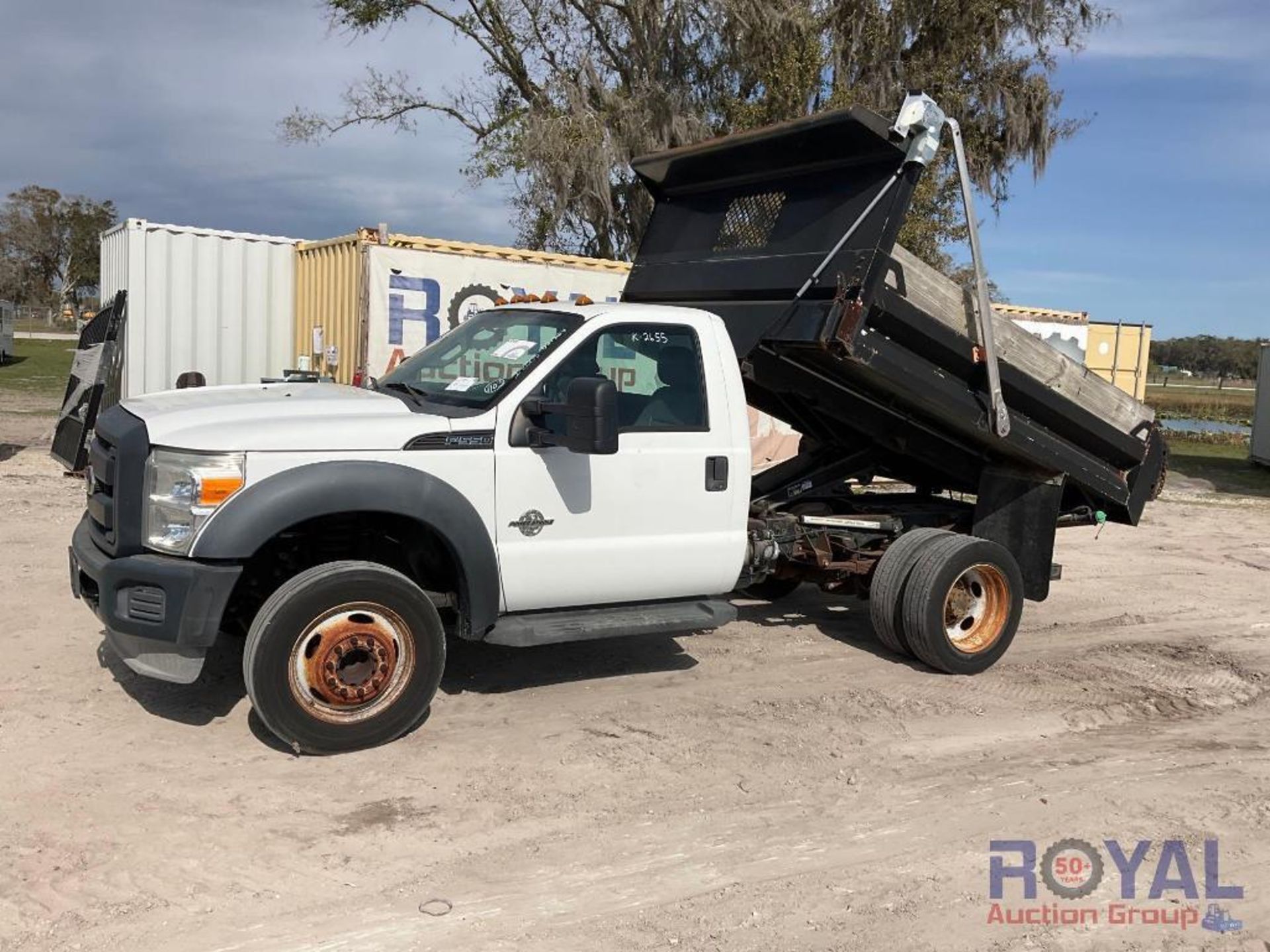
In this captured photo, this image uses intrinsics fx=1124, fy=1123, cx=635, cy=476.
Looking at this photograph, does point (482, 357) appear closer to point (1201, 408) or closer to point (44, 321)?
point (1201, 408)

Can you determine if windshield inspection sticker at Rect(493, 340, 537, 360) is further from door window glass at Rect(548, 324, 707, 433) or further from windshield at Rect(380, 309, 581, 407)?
door window glass at Rect(548, 324, 707, 433)

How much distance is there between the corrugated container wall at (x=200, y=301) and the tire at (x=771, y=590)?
7.65 m

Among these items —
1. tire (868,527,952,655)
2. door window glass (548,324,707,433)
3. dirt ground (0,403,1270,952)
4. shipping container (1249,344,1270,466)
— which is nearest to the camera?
dirt ground (0,403,1270,952)

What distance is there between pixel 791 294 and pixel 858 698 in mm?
2231

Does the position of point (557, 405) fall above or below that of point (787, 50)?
below

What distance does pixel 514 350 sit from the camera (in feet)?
18.4

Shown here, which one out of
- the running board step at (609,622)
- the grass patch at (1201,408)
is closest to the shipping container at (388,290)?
the running board step at (609,622)

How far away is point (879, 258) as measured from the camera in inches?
224

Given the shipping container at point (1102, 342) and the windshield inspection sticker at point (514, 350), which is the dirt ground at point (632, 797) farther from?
the shipping container at point (1102, 342)

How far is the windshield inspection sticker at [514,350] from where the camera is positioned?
5543 mm

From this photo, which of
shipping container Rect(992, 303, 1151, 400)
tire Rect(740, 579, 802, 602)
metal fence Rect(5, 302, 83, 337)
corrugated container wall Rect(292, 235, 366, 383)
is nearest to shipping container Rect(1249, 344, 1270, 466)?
shipping container Rect(992, 303, 1151, 400)

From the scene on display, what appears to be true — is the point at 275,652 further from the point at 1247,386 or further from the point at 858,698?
the point at 1247,386

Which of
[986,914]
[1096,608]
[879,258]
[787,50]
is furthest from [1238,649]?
[787,50]

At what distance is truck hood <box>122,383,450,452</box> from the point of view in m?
4.66
